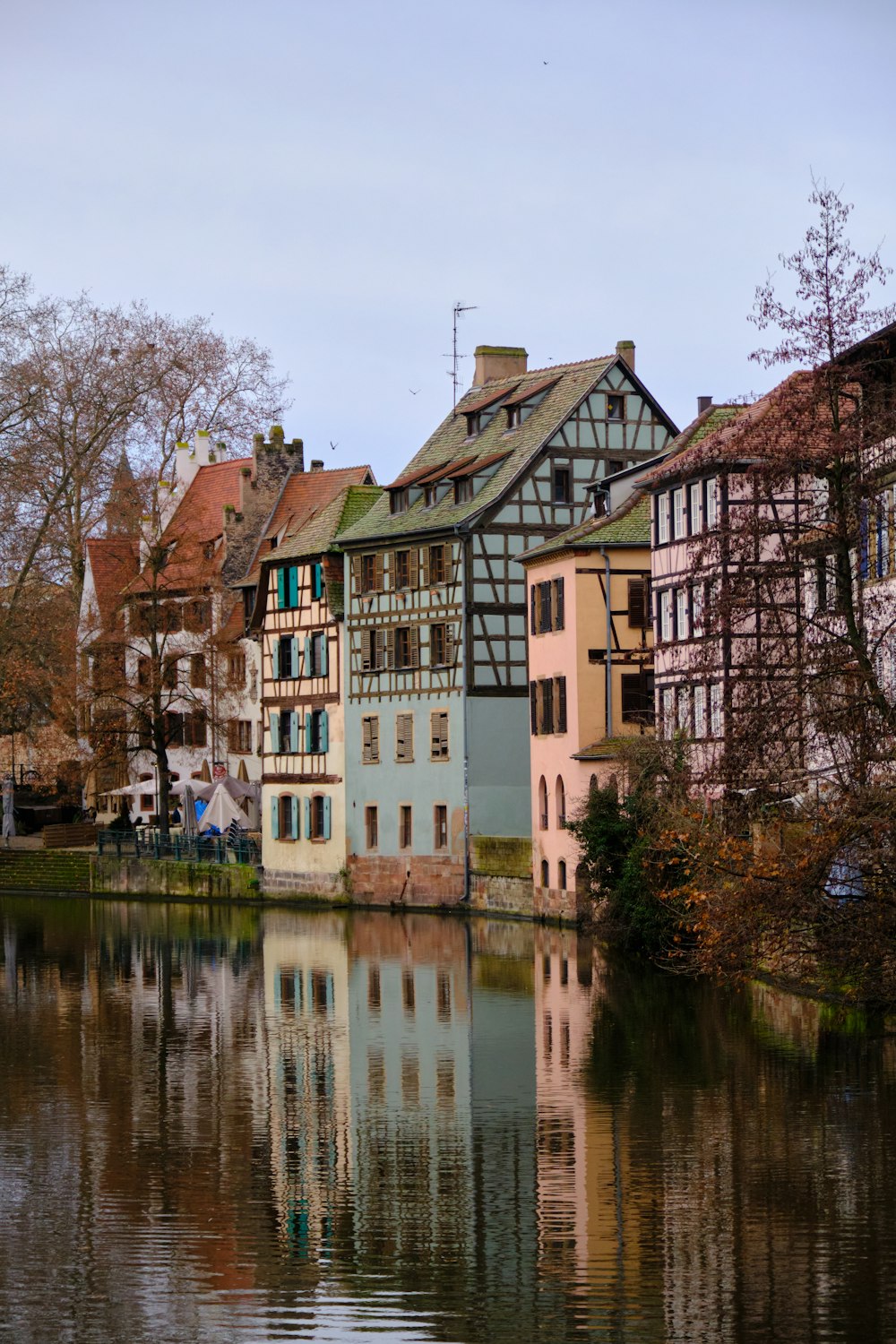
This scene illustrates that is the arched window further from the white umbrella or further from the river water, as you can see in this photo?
the white umbrella

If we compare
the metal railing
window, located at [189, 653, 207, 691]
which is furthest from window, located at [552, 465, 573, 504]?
the metal railing

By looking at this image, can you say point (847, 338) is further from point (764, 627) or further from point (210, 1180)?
point (210, 1180)

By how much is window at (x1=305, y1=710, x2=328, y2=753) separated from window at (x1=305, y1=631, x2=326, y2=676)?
106cm

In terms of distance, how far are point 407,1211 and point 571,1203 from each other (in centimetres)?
131

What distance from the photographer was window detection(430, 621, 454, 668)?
5422cm

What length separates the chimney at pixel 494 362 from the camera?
61125 mm

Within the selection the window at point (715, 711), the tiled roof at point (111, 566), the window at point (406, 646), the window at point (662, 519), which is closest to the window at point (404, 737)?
the window at point (406, 646)

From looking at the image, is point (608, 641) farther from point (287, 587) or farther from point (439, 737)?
point (287, 587)

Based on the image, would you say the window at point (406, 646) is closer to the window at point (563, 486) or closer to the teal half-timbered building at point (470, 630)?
the teal half-timbered building at point (470, 630)

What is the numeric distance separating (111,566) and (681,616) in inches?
1255

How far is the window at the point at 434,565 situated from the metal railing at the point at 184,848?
1067 cm

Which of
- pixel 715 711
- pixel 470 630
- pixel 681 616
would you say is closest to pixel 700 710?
pixel 715 711

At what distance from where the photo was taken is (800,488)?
26.3m

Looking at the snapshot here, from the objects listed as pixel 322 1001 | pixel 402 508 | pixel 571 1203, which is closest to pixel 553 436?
pixel 402 508
